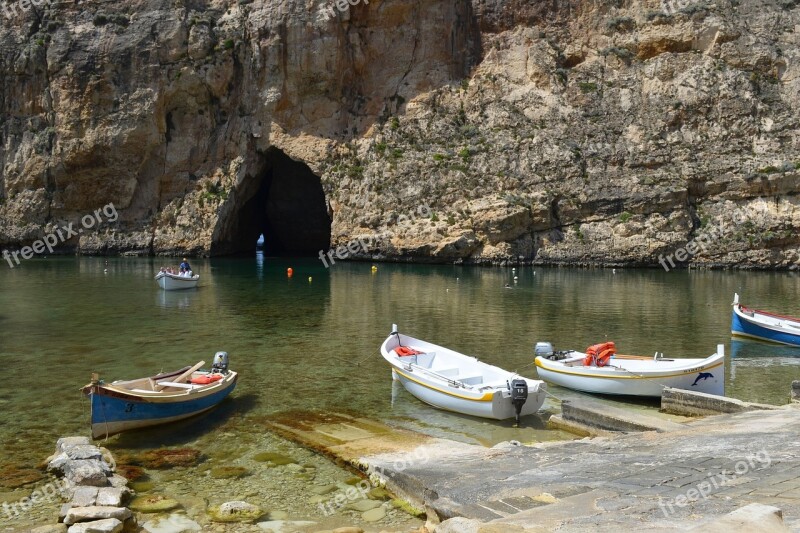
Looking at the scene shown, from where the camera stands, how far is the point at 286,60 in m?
64.6

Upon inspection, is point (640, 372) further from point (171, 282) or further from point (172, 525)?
point (171, 282)

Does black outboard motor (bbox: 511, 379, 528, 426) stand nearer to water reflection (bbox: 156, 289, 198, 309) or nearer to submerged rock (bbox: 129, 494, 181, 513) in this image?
submerged rock (bbox: 129, 494, 181, 513)

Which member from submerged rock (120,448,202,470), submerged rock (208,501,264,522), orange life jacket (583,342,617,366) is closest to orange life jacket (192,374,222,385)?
submerged rock (120,448,202,470)

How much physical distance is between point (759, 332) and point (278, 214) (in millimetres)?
62811

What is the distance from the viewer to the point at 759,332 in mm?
23859

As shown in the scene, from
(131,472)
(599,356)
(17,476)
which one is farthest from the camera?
(599,356)

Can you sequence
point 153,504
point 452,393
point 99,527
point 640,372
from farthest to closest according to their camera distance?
point 640,372, point 452,393, point 153,504, point 99,527

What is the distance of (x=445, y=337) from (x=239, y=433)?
11764mm

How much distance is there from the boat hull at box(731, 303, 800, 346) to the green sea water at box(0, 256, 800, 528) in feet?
1.83

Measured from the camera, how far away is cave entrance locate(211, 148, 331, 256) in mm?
69475

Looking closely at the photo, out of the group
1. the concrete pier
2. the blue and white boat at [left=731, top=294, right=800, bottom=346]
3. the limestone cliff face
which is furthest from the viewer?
the limestone cliff face

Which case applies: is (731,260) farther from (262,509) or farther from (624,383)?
(262,509)

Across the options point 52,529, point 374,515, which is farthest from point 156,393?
point 374,515

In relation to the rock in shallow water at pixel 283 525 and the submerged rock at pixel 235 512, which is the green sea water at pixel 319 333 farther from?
the rock in shallow water at pixel 283 525
